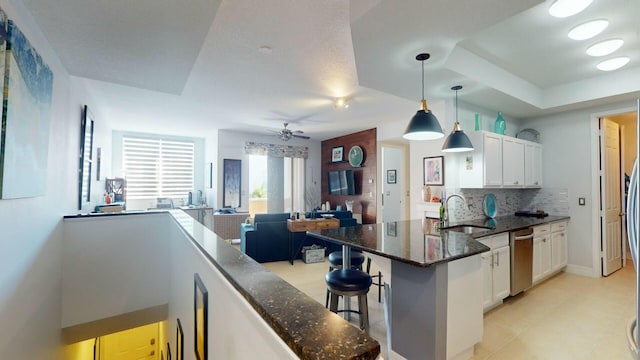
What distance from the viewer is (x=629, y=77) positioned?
3.09 m

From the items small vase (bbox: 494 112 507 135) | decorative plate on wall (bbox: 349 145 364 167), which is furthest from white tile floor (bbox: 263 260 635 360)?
decorative plate on wall (bbox: 349 145 364 167)

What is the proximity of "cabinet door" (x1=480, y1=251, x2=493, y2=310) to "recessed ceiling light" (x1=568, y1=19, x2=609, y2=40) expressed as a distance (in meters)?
2.08

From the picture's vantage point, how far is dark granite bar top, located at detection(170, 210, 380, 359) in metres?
0.55

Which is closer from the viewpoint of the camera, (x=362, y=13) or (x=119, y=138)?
(x=362, y=13)

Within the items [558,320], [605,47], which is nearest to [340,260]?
[558,320]

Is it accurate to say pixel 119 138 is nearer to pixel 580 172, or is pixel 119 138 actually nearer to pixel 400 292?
pixel 400 292

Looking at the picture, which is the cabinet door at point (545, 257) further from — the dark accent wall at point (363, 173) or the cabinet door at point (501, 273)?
the dark accent wall at point (363, 173)

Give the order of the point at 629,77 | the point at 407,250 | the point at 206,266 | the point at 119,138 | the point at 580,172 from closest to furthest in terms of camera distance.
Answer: the point at 206,266 < the point at 407,250 < the point at 629,77 < the point at 580,172 < the point at 119,138

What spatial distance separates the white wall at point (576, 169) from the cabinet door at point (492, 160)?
142 centimetres

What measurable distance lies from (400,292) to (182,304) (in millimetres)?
1832

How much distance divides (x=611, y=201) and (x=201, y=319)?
5.54 metres

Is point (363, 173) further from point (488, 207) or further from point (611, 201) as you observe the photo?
point (611, 201)

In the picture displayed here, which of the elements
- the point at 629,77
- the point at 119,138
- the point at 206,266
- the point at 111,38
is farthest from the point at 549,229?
the point at 119,138

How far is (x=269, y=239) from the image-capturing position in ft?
15.0
